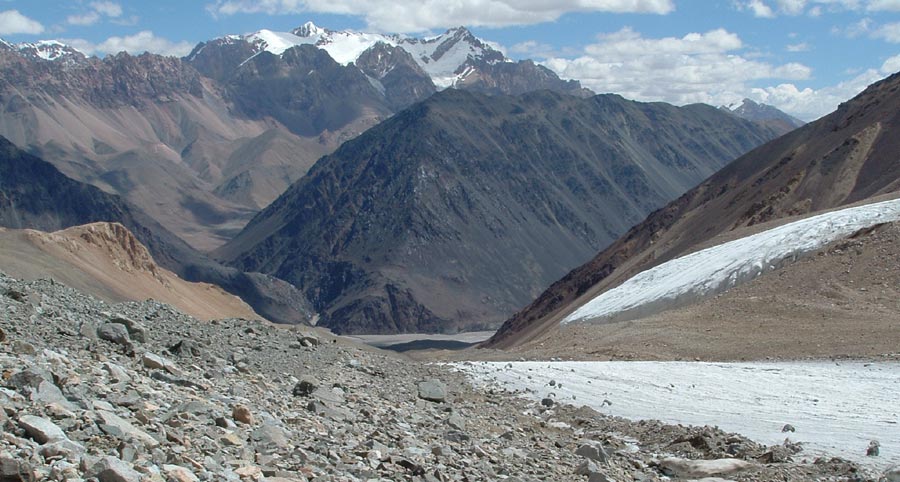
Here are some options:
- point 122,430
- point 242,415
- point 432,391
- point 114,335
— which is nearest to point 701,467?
point 432,391

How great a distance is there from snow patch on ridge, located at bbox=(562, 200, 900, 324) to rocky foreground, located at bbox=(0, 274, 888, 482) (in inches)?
889

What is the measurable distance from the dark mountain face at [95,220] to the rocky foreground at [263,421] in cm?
14255

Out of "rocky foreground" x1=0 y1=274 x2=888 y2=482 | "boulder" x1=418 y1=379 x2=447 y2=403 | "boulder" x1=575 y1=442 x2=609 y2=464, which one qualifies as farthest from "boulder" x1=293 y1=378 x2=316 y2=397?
"boulder" x1=575 y1=442 x2=609 y2=464

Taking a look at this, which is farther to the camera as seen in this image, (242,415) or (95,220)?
(95,220)

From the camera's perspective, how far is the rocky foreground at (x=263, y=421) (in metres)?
8.69

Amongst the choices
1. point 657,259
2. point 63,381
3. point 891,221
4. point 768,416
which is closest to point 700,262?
point 891,221

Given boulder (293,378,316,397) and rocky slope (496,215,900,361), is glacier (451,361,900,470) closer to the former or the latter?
rocky slope (496,215,900,361)

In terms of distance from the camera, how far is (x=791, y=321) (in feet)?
93.9

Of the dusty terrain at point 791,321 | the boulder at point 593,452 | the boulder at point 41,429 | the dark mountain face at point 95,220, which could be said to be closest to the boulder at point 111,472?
the boulder at point 41,429

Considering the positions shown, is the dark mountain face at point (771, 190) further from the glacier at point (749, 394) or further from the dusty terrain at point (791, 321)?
the glacier at point (749, 394)

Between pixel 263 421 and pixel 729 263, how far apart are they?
3278cm

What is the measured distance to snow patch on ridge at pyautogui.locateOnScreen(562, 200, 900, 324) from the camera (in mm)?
36500

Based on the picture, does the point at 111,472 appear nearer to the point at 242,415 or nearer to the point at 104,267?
the point at 242,415

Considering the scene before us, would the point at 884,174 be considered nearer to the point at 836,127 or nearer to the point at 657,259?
the point at 657,259
